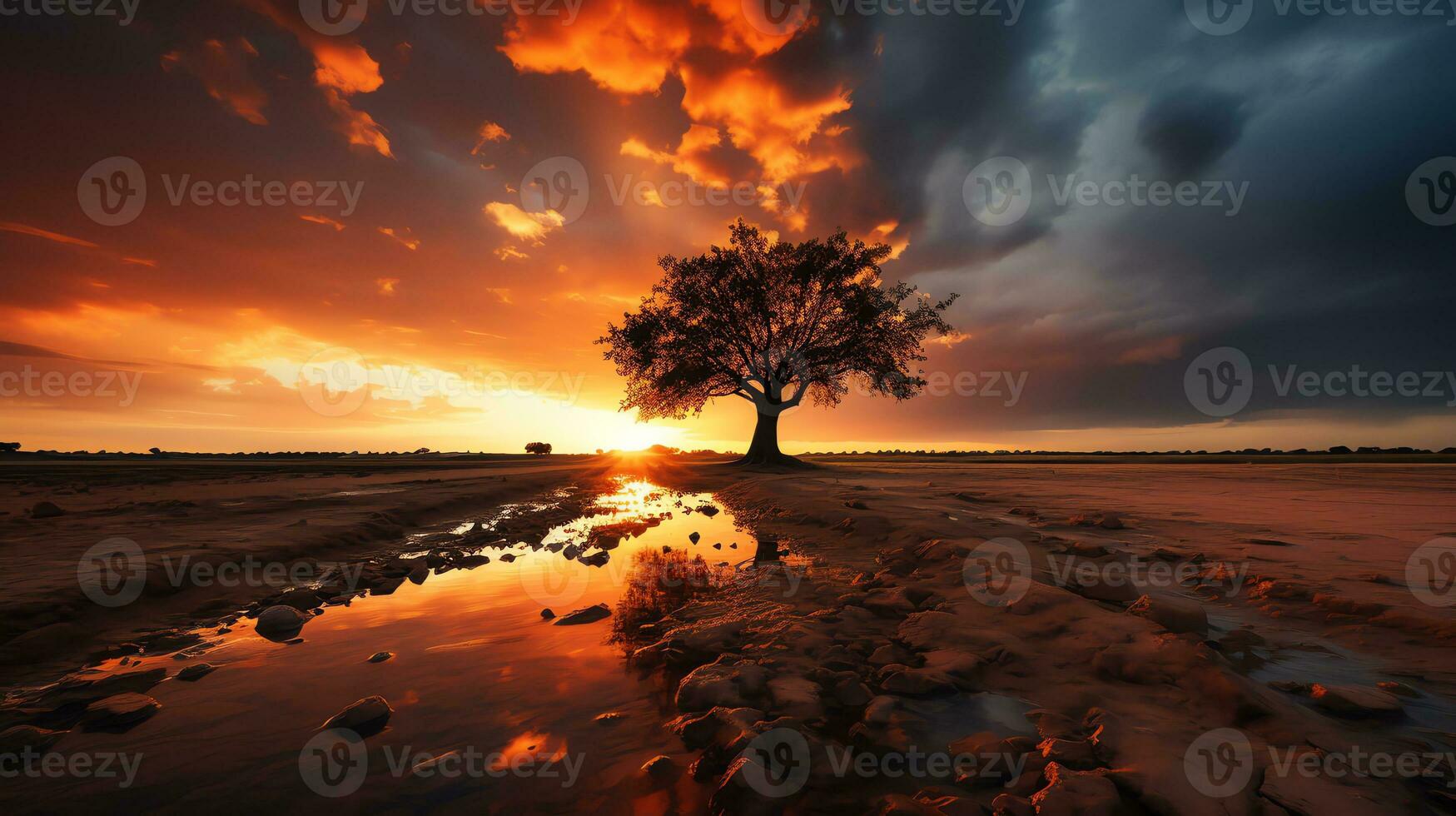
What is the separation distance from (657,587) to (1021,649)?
3818 mm

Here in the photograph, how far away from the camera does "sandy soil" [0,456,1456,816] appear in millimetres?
2139

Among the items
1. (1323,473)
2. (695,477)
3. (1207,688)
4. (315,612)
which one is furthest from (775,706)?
(1323,473)

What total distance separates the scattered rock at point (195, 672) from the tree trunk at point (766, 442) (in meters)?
24.7

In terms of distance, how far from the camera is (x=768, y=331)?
27.4 m

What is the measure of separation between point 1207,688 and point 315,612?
24.9 feet

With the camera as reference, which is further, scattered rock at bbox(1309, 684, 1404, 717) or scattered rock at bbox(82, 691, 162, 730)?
scattered rock at bbox(82, 691, 162, 730)

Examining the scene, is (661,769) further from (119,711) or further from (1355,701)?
(1355,701)

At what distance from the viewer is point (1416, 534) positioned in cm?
634

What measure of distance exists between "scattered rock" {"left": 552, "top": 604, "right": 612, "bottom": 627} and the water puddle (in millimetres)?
93

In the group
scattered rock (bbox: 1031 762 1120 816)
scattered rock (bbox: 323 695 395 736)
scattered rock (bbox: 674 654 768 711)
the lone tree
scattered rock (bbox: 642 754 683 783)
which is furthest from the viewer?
the lone tree

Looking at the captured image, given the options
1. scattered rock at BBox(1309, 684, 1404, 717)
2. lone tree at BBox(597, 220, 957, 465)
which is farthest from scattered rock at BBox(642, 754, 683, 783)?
lone tree at BBox(597, 220, 957, 465)

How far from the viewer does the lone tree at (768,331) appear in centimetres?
2659

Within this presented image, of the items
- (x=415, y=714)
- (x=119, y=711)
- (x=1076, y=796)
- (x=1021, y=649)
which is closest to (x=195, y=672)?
(x=119, y=711)

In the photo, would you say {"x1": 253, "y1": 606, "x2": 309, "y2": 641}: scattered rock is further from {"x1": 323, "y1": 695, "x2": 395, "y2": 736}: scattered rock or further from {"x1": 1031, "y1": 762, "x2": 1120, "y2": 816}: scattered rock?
{"x1": 1031, "y1": 762, "x2": 1120, "y2": 816}: scattered rock
